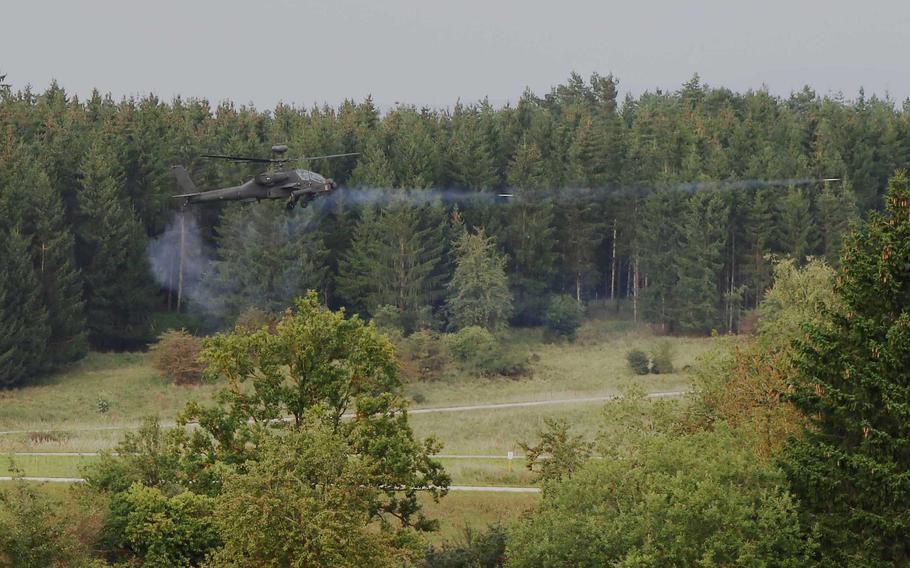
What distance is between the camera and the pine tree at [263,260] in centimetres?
8775

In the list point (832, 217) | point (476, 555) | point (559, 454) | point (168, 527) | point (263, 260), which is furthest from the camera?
point (832, 217)

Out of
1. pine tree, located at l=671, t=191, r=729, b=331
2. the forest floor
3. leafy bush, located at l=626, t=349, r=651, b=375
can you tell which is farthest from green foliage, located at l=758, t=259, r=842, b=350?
pine tree, located at l=671, t=191, r=729, b=331

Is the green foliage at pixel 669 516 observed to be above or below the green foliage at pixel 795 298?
below

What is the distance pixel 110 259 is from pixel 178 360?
9.18 meters

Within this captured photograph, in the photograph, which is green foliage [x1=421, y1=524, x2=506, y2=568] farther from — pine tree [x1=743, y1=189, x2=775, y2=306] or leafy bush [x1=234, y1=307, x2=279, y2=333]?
pine tree [x1=743, y1=189, x2=775, y2=306]

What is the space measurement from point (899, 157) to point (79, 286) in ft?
222

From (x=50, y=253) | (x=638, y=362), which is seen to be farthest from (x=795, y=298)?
(x=50, y=253)

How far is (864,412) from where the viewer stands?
29500mm

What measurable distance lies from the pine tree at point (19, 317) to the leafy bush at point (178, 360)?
6.67m

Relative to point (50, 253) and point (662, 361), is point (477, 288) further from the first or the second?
point (50, 253)

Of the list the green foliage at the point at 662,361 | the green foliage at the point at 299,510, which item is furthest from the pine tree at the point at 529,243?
the green foliage at the point at 299,510

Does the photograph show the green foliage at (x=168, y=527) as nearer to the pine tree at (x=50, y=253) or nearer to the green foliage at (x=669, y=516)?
the green foliage at (x=669, y=516)

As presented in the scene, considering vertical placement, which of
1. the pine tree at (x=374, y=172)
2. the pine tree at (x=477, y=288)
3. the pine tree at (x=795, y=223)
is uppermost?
the pine tree at (x=374, y=172)

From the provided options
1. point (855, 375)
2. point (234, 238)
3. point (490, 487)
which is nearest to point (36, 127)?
point (234, 238)
